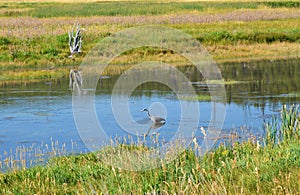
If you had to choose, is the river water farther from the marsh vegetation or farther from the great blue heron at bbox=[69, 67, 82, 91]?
the great blue heron at bbox=[69, 67, 82, 91]

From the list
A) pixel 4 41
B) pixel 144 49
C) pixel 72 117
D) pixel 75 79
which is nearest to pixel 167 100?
pixel 72 117

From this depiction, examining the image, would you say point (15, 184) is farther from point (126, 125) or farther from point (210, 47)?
point (210, 47)

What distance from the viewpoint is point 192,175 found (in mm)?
7102

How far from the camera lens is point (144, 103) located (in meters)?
16.3

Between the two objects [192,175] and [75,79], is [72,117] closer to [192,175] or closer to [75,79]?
[75,79]

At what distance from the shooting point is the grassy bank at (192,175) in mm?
6332

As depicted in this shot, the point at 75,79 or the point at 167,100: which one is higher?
the point at 75,79

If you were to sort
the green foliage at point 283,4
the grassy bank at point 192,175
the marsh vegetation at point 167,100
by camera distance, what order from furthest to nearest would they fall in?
the green foliage at point 283,4 < the marsh vegetation at point 167,100 < the grassy bank at point 192,175

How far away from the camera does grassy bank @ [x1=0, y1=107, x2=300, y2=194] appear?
20.8ft

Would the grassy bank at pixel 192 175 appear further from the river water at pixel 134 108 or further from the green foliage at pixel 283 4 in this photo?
the green foliage at pixel 283 4

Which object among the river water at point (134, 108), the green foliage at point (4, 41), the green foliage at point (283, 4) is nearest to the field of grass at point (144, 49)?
the green foliage at point (4, 41)

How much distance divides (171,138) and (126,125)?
191cm


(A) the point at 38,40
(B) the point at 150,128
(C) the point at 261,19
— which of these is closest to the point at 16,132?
(B) the point at 150,128

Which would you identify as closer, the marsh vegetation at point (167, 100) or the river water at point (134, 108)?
the marsh vegetation at point (167, 100)
